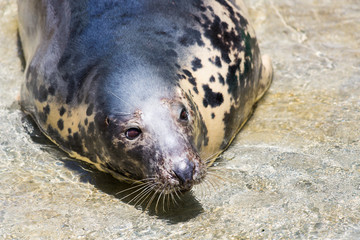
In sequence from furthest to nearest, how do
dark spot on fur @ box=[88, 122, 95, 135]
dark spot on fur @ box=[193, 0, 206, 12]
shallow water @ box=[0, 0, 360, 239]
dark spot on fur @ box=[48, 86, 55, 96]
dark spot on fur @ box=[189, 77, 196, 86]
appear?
1. dark spot on fur @ box=[193, 0, 206, 12]
2. dark spot on fur @ box=[48, 86, 55, 96]
3. dark spot on fur @ box=[189, 77, 196, 86]
4. dark spot on fur @ box=[88, 122, 95, 135]
5. shallow water @ box=[0, 0, 360, 239]

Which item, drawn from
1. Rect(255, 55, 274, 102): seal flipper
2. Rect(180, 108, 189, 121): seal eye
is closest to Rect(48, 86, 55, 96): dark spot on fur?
Rect(180, 108, 189, 121): seal eye

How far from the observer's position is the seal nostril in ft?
12.6

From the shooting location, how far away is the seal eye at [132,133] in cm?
405

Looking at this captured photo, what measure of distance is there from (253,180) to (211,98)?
689mm

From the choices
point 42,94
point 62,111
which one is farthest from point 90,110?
point 42,94

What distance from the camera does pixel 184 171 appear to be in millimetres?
3861

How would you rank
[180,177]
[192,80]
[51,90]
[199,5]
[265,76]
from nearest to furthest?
[180,177] → [192,80] → [51,90] → [199,5] → [265,76]

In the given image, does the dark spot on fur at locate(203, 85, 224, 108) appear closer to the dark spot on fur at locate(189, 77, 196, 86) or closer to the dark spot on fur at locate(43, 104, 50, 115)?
the dark spot on fur at locate(189, 77, 196, 86)

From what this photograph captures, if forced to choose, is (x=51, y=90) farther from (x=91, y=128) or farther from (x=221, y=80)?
(x=221, y=80)

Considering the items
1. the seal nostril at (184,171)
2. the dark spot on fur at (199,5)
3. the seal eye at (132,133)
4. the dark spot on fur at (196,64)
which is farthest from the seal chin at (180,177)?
the dark spot on fur at (199,5)

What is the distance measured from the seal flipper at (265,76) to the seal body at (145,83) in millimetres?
18

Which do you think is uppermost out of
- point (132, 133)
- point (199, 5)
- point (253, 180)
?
point (199, 5)

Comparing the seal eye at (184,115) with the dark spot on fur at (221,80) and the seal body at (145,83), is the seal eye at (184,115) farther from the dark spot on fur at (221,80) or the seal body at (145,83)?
the dark spot on fur at (221,80)

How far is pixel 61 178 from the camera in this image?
4.43 meters
